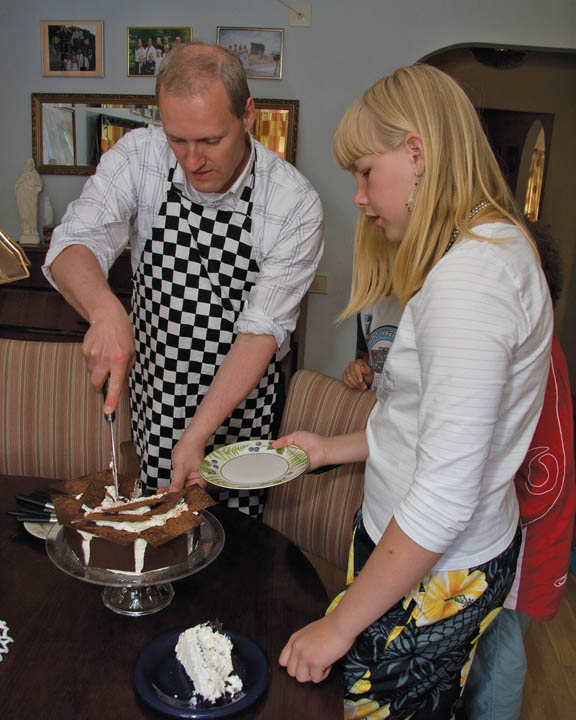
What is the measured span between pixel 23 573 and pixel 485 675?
1030 mm

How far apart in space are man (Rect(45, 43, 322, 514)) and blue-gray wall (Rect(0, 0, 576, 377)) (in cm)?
175

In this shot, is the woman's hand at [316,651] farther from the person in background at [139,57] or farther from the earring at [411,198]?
the person in background at [139,57]

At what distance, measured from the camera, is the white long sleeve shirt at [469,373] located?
789 millimetres

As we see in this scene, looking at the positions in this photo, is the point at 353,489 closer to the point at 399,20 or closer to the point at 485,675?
the point at 485,675

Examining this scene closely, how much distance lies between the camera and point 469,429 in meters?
0.79

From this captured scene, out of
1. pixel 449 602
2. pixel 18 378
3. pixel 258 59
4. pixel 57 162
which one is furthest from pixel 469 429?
pixel 57 162

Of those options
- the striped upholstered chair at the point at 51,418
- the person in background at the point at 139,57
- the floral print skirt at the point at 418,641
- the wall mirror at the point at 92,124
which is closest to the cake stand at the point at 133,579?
the floral print skirt at the point at 418,641

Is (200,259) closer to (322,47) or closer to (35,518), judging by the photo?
(35,518)

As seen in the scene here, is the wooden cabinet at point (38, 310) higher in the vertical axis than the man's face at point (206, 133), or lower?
lower

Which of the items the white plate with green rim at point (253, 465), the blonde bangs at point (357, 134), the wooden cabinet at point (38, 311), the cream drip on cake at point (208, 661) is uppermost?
the blonde bangs at point (357, 134)

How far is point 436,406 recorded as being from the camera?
0.81 m

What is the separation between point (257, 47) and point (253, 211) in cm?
201

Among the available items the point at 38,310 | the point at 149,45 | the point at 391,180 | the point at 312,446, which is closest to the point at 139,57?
the point at 149,45

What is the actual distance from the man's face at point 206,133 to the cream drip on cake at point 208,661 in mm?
991
